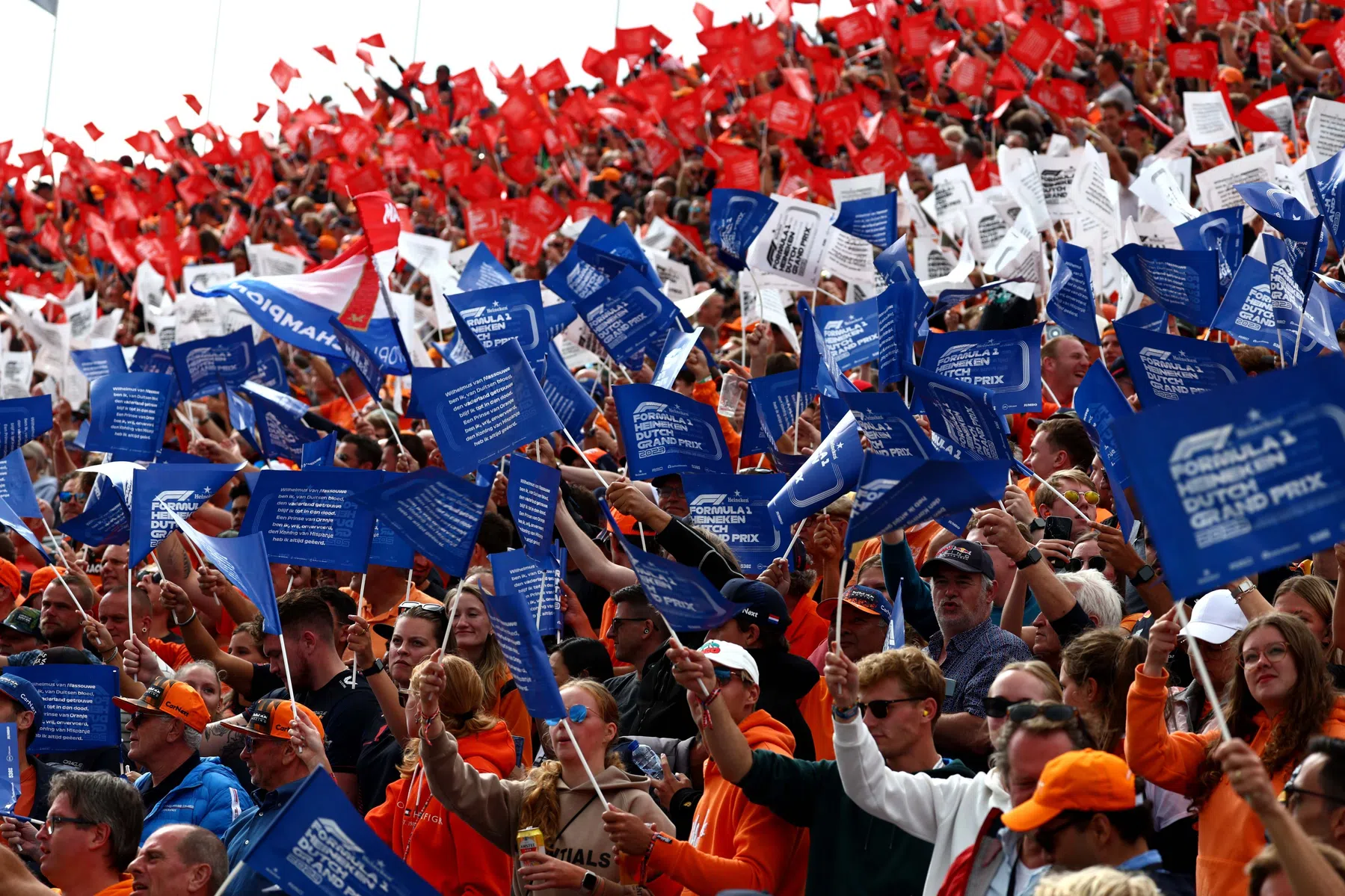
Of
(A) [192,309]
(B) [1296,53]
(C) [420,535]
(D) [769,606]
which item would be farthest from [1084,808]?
(B) [1296,53]

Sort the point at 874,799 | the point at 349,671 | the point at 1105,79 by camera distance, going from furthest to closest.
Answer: the point at 1105,79, the point at 349,671, the point at 874,799

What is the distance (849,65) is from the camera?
1784cm

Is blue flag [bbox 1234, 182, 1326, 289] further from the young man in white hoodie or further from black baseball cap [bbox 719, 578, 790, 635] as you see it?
the young man in white hoodie

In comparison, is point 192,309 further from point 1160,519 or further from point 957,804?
point 1160,519

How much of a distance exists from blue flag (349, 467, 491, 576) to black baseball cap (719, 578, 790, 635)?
0.82 metres

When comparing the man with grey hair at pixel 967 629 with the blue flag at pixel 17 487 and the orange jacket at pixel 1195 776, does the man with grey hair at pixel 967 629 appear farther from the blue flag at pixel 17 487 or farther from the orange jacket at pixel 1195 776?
the blue flag at pixel 17 487

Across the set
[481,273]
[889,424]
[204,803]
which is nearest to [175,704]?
[204,803]

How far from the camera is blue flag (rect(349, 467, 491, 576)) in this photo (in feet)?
17.4

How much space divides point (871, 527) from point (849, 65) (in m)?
13.9

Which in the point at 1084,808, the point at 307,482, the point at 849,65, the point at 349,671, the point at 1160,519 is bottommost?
the point at 349,671

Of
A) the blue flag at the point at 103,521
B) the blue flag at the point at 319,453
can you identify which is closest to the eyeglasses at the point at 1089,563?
the blue flag at the point at 319,453

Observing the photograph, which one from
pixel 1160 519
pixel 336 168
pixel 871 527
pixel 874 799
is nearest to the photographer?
pixel 1160 519

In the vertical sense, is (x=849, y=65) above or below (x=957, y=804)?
above

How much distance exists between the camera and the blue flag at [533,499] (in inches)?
231
